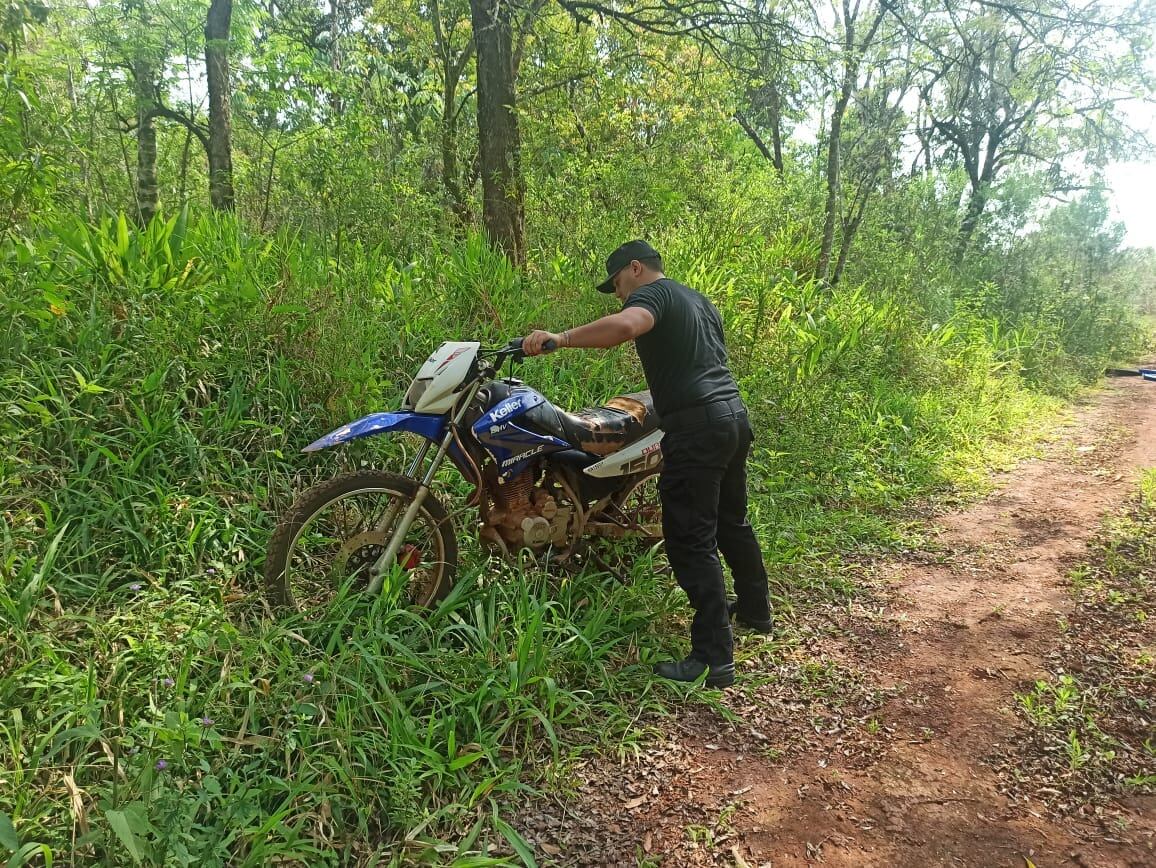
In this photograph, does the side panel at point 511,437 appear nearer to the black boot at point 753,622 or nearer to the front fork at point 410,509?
the front fork at point 410,509

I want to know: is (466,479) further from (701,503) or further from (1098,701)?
(1098,701)

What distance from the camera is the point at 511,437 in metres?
3.00

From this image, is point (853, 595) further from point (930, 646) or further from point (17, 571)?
point (17, 571)

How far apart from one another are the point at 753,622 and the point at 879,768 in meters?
0.95

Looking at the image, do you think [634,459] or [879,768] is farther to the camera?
[634,459]

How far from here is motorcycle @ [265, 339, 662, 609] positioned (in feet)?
9.09

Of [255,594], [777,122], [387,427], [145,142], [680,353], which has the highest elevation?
[777,122]

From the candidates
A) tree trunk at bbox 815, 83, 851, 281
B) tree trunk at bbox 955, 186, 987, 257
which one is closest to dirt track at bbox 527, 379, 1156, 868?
tree trunk at bbox 815, 83, 851, 281

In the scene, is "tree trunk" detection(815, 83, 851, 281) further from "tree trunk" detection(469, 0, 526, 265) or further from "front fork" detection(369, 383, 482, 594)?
"front fork" detection(369, 383, 482, 594)

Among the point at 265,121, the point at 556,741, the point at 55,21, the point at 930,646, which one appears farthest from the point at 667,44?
the point at 556,741

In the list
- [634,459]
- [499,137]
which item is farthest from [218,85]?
[634,459]

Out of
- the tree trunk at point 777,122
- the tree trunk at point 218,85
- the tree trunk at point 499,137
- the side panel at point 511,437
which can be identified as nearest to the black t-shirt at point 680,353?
the side panel at point 511,437

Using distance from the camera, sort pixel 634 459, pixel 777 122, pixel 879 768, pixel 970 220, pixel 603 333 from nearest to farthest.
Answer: pixel 879 768 < pixel 603 333 < pixel 634 459 < pixel 777 122 < pixel 970 220

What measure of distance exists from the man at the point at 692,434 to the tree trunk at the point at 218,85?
6.19 metres
